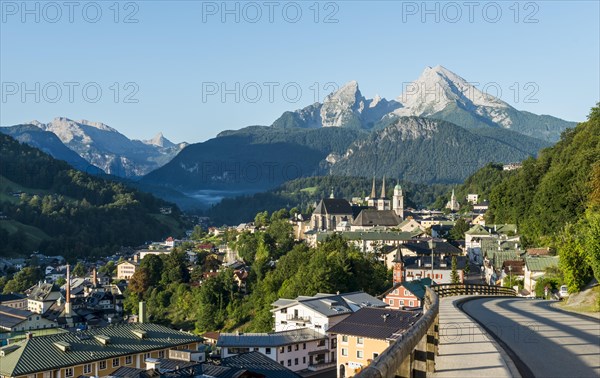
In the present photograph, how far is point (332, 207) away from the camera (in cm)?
13312

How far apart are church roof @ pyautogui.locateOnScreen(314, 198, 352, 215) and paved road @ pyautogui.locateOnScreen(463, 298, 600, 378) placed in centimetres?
11121

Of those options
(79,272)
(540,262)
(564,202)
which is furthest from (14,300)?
(564,202)

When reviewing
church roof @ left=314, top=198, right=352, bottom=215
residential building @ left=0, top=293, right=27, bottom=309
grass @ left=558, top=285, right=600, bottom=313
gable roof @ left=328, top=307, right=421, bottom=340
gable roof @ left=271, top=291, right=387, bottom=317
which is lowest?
residential building @ left=0, top=293, right=27, bottom=309

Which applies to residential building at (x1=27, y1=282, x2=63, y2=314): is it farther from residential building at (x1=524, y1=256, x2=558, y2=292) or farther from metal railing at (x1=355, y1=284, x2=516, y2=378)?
metal railing at (x1=355, y1=284, x2=516, y2=378)

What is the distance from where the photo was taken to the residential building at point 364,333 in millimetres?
36031

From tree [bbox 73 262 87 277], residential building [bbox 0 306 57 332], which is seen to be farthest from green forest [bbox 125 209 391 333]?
tree [bbox 73 262 87 277]

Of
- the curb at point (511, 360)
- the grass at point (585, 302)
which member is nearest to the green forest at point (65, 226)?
the grass at point (585, 302)

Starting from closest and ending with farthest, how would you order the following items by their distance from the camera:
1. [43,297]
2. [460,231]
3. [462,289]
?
[462,289] < [43,297] < [460,231]

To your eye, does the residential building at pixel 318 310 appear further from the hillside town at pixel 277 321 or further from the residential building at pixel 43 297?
the residential building at pixel 43 297

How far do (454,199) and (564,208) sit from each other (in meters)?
107

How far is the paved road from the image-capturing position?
9641 mm

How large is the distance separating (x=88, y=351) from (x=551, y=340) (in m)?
34.4

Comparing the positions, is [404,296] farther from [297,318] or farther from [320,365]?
[320,365]

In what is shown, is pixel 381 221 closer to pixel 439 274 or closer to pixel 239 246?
pixel 239 246
